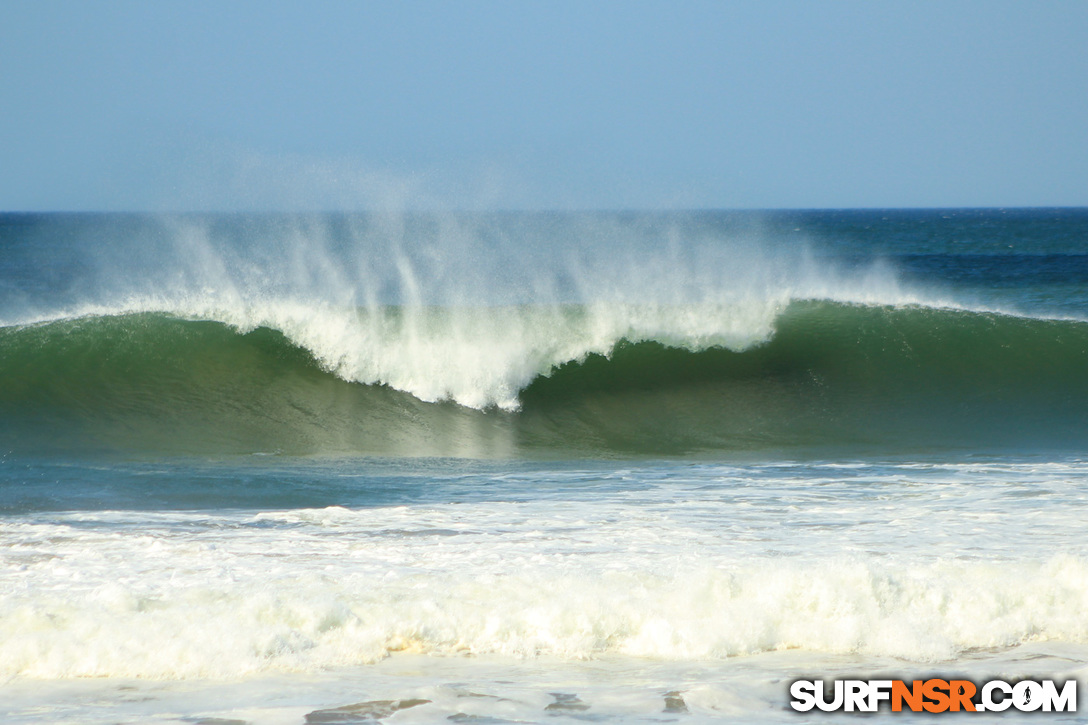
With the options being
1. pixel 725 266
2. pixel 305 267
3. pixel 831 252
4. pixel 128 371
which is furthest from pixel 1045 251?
pixel 128 371

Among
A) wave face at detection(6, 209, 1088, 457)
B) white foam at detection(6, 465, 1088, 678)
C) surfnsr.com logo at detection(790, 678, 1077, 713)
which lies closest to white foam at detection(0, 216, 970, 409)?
wave face at detection(6, 209, 1088, 457)

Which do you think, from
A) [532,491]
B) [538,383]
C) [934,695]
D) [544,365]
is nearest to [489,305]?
[544,365]

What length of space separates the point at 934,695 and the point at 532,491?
10.9 feet

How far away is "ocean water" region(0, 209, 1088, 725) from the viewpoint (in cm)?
355

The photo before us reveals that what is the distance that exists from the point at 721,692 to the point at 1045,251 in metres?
49.8

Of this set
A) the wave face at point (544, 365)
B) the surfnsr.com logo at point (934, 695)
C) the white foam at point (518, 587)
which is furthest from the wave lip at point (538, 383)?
the surfnsr.com logo at point (934, 695)

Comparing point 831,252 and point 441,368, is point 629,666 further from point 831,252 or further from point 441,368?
point 831,252

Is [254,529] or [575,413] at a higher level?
[575,413]

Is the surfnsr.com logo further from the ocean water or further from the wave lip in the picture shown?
the wave lip

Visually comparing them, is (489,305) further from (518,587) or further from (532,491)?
(518,587)

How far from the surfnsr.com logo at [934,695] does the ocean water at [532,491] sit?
84mm

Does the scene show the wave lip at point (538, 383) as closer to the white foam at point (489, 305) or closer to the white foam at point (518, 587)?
the white foam at point (489, 305)

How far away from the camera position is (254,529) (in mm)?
5191

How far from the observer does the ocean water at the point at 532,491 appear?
3.55 m
